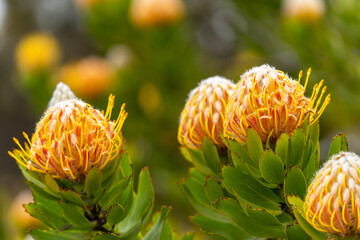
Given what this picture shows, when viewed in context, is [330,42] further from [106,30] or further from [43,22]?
[43,22]

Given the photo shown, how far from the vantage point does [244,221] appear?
4.08ft

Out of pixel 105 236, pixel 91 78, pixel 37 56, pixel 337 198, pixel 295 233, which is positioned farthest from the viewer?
pixel 37 56

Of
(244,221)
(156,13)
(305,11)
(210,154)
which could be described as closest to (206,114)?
(210,154)

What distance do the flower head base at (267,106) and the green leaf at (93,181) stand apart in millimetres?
355

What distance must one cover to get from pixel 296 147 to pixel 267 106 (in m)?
0.13

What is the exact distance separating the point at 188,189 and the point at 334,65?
2393 millimetres

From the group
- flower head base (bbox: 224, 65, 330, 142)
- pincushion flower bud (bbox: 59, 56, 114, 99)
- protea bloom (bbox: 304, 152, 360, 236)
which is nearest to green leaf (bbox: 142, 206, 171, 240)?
flower head base (bbox: 224, 65, 330, 142)

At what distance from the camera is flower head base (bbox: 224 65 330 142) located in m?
1.21

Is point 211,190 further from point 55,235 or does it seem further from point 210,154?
point 55,235

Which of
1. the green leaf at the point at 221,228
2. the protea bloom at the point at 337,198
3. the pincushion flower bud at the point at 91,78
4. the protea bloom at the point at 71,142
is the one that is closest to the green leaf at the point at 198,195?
the green leaf at the point at 221,228

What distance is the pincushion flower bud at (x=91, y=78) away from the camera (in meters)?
3.97

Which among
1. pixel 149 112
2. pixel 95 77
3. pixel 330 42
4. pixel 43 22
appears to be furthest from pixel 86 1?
pixel 43 22

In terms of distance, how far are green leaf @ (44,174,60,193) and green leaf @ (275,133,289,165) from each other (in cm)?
58

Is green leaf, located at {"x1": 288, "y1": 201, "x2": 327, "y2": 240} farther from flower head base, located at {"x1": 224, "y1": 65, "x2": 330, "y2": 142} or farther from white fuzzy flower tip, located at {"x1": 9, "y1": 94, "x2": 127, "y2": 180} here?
white fuzzy flower tip, located at {"x1": 9, "y1": 94, "x2": 127, "y2": 180}
